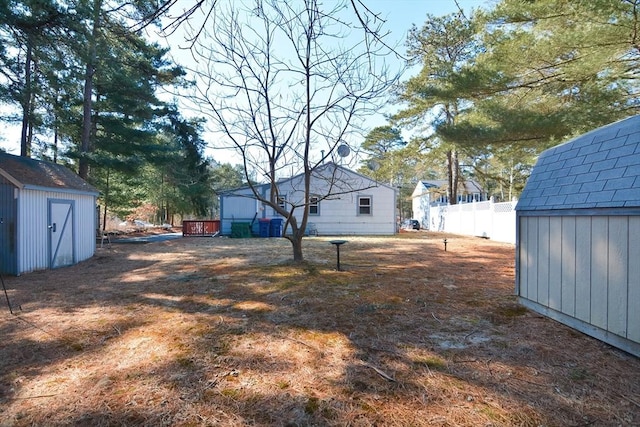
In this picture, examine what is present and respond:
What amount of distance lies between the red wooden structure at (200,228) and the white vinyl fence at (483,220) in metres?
13.9

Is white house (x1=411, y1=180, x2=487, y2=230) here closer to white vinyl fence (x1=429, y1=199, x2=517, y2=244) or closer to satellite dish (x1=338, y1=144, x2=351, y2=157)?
white vinyl fence (x1=429, y1=199, x2=517, y2=244)

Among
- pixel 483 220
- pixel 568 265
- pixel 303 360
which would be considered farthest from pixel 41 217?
pixel 483 220

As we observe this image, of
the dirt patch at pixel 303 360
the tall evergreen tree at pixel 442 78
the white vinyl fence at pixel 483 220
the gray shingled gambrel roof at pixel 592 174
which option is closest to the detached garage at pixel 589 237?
the gray shingled gambrel roof at pixel 592 174

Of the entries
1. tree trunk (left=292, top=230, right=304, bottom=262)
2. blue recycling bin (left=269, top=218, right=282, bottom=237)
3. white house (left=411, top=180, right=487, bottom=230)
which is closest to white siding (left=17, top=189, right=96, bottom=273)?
tree trunk (left=292, top=230, right=304, bottom=262)

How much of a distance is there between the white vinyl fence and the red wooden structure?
13.9 m

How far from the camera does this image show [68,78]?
29.1 feet

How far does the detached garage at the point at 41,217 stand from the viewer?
686cm

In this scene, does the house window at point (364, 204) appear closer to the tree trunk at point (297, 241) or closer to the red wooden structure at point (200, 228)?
the red wooden structure at point (200, 228)

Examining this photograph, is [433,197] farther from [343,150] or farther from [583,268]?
[583,268]

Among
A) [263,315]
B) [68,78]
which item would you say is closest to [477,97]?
[263,315]

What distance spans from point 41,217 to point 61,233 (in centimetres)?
76

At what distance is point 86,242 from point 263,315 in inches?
306

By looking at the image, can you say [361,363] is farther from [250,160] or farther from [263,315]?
[250,160]

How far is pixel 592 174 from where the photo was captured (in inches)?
136
